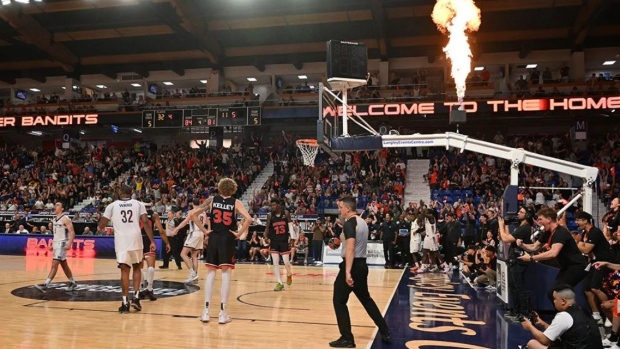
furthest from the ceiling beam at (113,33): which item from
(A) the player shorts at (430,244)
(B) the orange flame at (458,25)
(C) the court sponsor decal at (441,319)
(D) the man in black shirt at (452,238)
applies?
(C) the court sponsor decal at (441,319)

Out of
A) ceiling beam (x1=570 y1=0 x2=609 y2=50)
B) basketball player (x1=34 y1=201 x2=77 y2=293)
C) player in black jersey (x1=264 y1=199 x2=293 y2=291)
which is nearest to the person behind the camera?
basketball player (x1=34 y1=201 x2=77 y2=293)

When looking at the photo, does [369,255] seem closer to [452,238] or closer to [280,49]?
[452,238]

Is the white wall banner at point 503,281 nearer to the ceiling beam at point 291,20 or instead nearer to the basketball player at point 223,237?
the basketball player at point 223,237

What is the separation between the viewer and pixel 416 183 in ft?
83.0

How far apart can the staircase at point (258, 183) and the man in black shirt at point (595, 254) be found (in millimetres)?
18856

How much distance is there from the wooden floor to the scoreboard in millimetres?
15521

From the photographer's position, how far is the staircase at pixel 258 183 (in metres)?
26.0

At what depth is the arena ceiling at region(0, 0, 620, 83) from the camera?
1005 inches

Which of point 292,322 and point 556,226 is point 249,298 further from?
point 556,226

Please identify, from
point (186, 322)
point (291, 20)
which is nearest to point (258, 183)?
point (291, 20)

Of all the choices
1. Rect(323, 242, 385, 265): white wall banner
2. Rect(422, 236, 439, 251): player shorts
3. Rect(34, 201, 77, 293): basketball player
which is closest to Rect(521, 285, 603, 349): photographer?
Rect(34, 201, 77, 293): basketball player

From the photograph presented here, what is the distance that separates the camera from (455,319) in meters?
8.00

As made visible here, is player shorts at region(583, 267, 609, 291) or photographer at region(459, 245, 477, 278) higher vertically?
player shorts at region(583, 267, 609, 291)

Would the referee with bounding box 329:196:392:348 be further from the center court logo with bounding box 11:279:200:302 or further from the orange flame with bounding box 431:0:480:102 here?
the orange flame with bounding box 431:0:480:102
